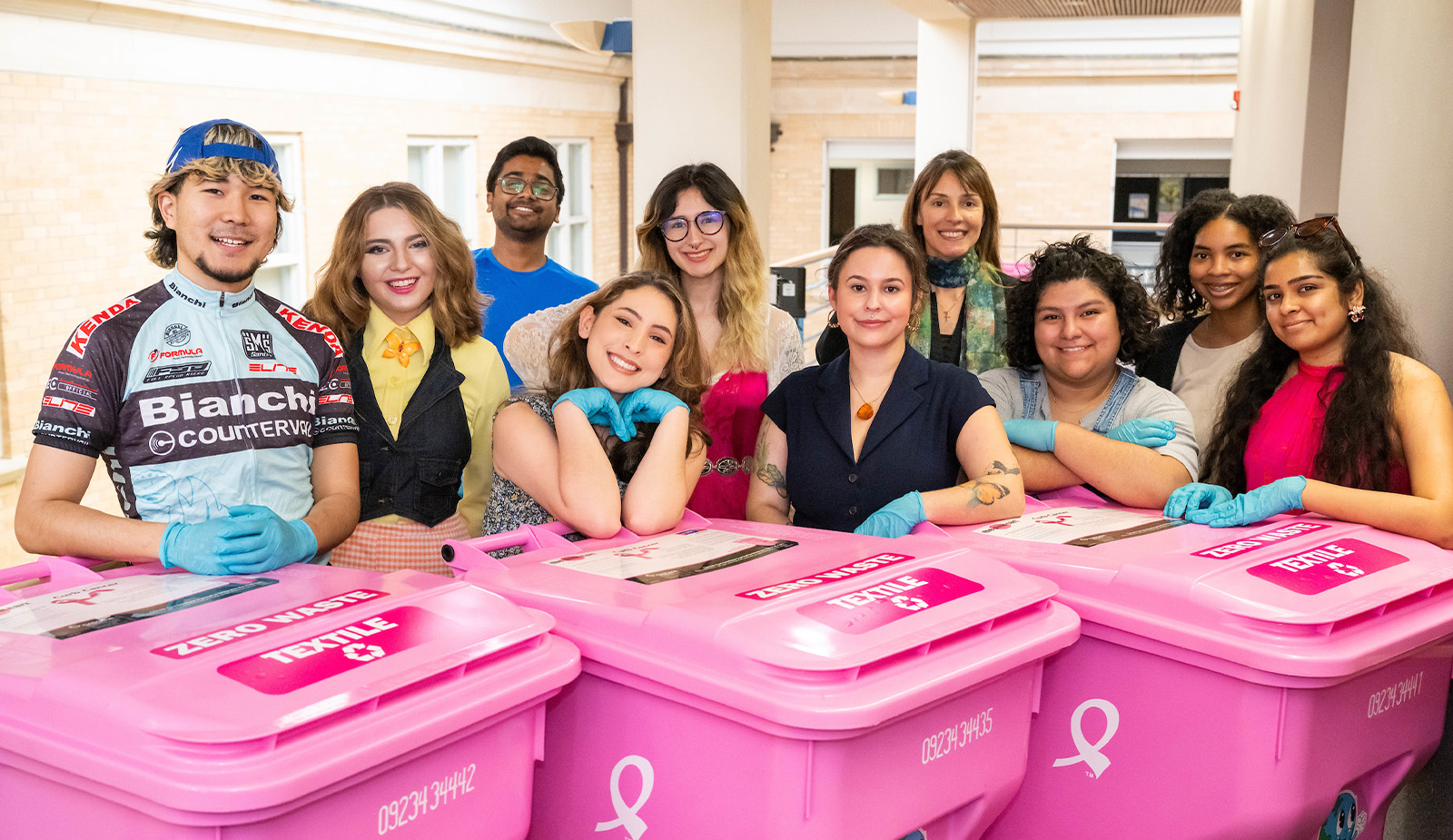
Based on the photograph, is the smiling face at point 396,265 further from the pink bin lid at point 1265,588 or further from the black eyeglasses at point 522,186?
the pink bin lid at point 1265,588

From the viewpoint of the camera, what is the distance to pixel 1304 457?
80.3 inches

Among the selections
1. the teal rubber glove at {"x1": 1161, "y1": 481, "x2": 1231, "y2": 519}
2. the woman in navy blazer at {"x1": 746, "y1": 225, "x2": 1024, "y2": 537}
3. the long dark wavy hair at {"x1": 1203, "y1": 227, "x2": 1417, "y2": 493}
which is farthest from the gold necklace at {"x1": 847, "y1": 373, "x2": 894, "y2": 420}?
the long dark wavy hair at {"x1": 1203, "y1": 227, "x2": 1417, "y2": 493}

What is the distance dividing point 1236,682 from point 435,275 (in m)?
1.67

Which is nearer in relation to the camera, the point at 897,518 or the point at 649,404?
the point at 897,518

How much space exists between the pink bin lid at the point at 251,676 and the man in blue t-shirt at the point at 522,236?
5.83 feet

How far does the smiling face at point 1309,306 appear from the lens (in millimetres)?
2023

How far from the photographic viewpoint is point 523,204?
3270 millimetres

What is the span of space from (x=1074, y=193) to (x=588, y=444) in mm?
12473

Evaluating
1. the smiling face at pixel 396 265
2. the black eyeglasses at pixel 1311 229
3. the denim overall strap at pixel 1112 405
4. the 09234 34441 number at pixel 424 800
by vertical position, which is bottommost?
the 09234 34441 number at pixel 424 800

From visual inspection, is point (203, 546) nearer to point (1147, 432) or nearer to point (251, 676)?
point (251, 676)

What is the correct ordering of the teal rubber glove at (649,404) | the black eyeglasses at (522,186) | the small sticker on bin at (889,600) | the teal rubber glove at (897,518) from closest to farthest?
the small sticker on bin at (889,600) < the teal rubber glove at (897,518) < the teal rubber glove at (649,404) < the black eyeglasses at (522,186)

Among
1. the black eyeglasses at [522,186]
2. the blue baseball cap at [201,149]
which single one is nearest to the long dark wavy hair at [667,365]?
the blue baseball cap at [201,149]

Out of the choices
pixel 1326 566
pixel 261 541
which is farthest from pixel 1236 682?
pixel 261 541

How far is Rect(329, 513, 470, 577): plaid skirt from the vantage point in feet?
7.06
